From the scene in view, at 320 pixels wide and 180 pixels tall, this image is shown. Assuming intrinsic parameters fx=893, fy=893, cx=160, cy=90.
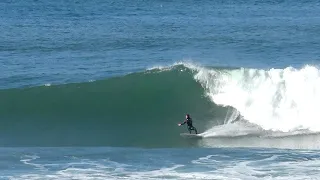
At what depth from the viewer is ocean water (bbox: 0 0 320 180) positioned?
64.6ft

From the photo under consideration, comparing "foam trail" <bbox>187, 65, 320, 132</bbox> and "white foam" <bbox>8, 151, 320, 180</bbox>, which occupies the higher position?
"foam trail" <bbox>187, 65, 320, 132</bbox>

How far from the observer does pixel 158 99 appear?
27688 millimetres

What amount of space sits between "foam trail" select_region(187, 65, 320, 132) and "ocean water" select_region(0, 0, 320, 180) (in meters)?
0.03

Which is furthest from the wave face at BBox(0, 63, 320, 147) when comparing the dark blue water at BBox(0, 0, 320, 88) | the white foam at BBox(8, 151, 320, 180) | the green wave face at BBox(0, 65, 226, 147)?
the white foam at BBox(8, 151, 320, 180)

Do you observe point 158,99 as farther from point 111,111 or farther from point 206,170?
point 206,170

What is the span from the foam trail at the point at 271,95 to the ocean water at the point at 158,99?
1.3 inches

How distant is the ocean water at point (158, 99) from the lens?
64.6 feet

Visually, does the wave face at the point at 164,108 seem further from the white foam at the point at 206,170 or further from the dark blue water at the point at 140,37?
the white foam at the point at 206,170

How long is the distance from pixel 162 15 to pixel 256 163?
29658 millimetres

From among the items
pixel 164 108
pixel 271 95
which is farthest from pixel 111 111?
pixel 271 95

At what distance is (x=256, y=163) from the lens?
19.5 m

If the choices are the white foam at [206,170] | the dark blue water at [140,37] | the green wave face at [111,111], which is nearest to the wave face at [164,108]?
the green wave face at [111,111]

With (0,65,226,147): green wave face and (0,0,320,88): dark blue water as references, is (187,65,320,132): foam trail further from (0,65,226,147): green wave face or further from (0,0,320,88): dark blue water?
(0,0,320,88): dark blue water

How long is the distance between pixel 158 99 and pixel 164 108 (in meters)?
0.68
